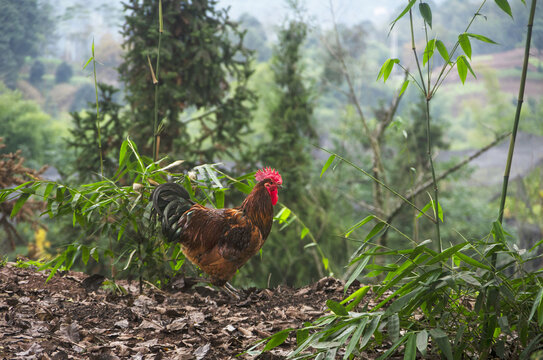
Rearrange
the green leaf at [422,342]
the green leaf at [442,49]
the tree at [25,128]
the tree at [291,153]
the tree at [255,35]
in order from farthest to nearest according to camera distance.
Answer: the tree at [255,35]
the tree at [25,128]
the tree at [291,153]
the green leaf at [442,49]
the green leaf at [422,342]

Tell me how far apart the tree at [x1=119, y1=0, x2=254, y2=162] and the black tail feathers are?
229 cm

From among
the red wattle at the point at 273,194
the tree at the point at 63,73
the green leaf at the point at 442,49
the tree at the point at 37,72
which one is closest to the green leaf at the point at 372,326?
the green leaf at the point at 442,49

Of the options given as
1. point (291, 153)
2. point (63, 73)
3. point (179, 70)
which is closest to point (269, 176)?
point (179, 70)

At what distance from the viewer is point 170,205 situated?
2172 millimetres

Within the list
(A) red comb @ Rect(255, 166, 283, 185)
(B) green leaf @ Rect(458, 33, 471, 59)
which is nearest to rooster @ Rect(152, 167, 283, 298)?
(A) red comb @ Rect(255, 166, 283, 185)

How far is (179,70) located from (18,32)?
2480mm

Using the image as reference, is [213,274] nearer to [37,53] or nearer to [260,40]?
[37,53]

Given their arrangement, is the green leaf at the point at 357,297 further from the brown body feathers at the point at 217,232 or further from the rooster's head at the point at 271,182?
the rooster's head at the point at 271,182

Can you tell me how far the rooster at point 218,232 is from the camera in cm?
223

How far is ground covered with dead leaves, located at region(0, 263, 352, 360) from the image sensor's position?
152cm

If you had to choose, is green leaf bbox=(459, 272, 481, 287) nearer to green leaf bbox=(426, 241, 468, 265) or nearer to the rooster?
green leaf bbox=(426, 241, 468, 265)

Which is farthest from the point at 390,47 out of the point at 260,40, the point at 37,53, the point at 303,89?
the point at 37,53

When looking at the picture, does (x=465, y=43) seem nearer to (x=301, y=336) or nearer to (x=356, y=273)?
(x=356, y=273)

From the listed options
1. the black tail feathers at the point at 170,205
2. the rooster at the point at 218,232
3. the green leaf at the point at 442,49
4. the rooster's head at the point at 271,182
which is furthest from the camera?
the rooster's head at the point at 271,182
